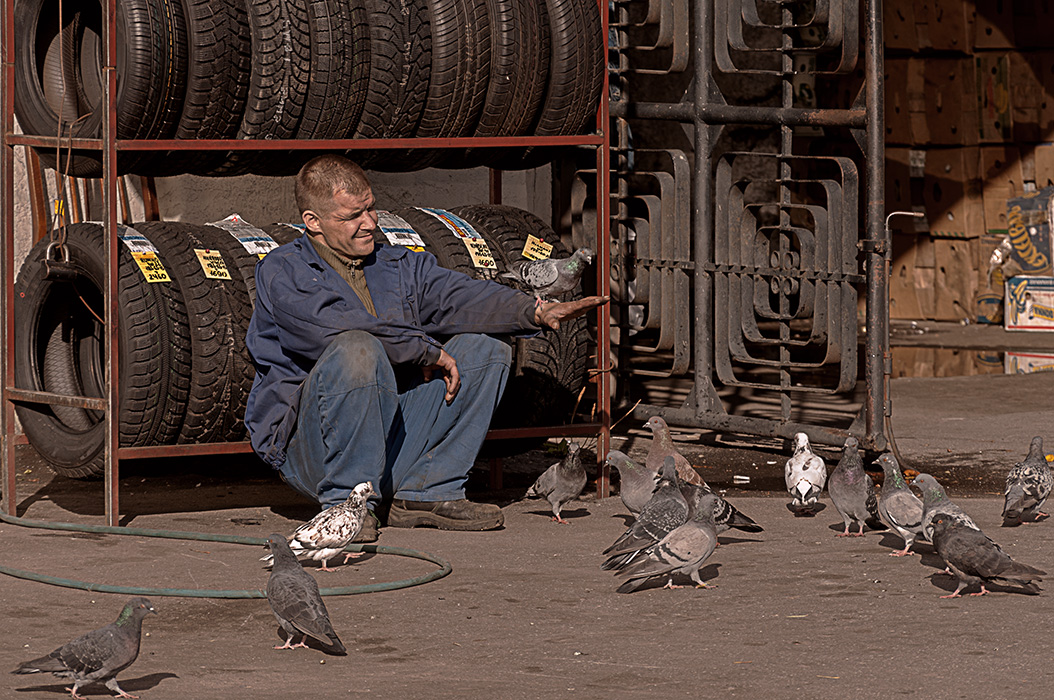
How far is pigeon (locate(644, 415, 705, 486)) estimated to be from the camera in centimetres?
727

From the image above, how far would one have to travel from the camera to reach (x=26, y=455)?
8711 millimetres

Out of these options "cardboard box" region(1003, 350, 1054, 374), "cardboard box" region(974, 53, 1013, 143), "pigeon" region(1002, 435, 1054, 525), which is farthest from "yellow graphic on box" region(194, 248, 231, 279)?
"cardboard box" region(974, 53, 1013, 143)

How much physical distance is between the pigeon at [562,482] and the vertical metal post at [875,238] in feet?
6.55

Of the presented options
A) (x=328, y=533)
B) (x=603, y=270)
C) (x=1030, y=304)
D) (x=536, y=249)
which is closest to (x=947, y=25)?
(x=1030, y=304)

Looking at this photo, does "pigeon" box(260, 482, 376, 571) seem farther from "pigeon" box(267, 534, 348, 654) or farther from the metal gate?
the metal gate

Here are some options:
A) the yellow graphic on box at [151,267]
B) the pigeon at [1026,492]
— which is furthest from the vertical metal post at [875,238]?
the yellow graphic on box at [151,267]

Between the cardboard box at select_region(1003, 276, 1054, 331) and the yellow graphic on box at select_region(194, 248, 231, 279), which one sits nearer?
the yellow graphic on box at select_region(194, 248, 231, 279)

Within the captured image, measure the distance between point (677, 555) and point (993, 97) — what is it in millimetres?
11488

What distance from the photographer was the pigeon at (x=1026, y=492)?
22.5 ft

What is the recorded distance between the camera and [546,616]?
5.44m

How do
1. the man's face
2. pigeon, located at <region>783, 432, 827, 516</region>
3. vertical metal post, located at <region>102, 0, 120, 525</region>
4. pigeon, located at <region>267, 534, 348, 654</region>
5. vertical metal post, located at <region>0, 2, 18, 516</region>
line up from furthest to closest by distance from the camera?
pigeon, located at <region>783, 432, 827, 516</region>, vertical metal post, located at <region>0, 2, 18, 516</region>, the man's face, vertical metal post, located at <region>102, 0, 120, 525</region>, pigeon, located at <region>267, 534, 348, 654</region>

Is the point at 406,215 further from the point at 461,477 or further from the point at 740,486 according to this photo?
the point at 740,486

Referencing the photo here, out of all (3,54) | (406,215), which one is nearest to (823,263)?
(406,215)

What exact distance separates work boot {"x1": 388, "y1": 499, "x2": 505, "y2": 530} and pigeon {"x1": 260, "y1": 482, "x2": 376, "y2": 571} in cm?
77
